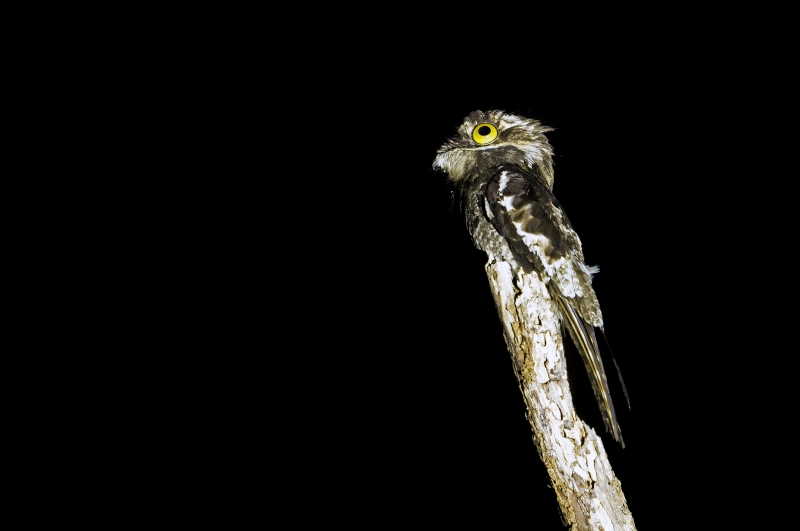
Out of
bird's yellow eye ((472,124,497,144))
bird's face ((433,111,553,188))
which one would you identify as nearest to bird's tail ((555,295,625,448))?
bird's face ((433,111,553,188))

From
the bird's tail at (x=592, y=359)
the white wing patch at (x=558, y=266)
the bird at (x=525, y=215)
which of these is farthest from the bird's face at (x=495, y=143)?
the bird's tail at (x=592, y=359)

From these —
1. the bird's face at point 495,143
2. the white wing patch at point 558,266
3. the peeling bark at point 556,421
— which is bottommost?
the peeling bark at point 556,421

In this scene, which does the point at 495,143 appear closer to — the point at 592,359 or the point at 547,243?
the point at 547,243

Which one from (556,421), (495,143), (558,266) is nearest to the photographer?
(556,421)

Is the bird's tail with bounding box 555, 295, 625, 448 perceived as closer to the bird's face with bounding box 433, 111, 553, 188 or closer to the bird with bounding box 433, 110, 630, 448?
the bird with bounding box 433, 110, 630, 448

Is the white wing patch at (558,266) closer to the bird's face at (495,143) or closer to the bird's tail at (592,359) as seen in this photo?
the bird's tail at (592,359)

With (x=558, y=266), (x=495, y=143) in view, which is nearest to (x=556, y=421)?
(x=558, y=266)
